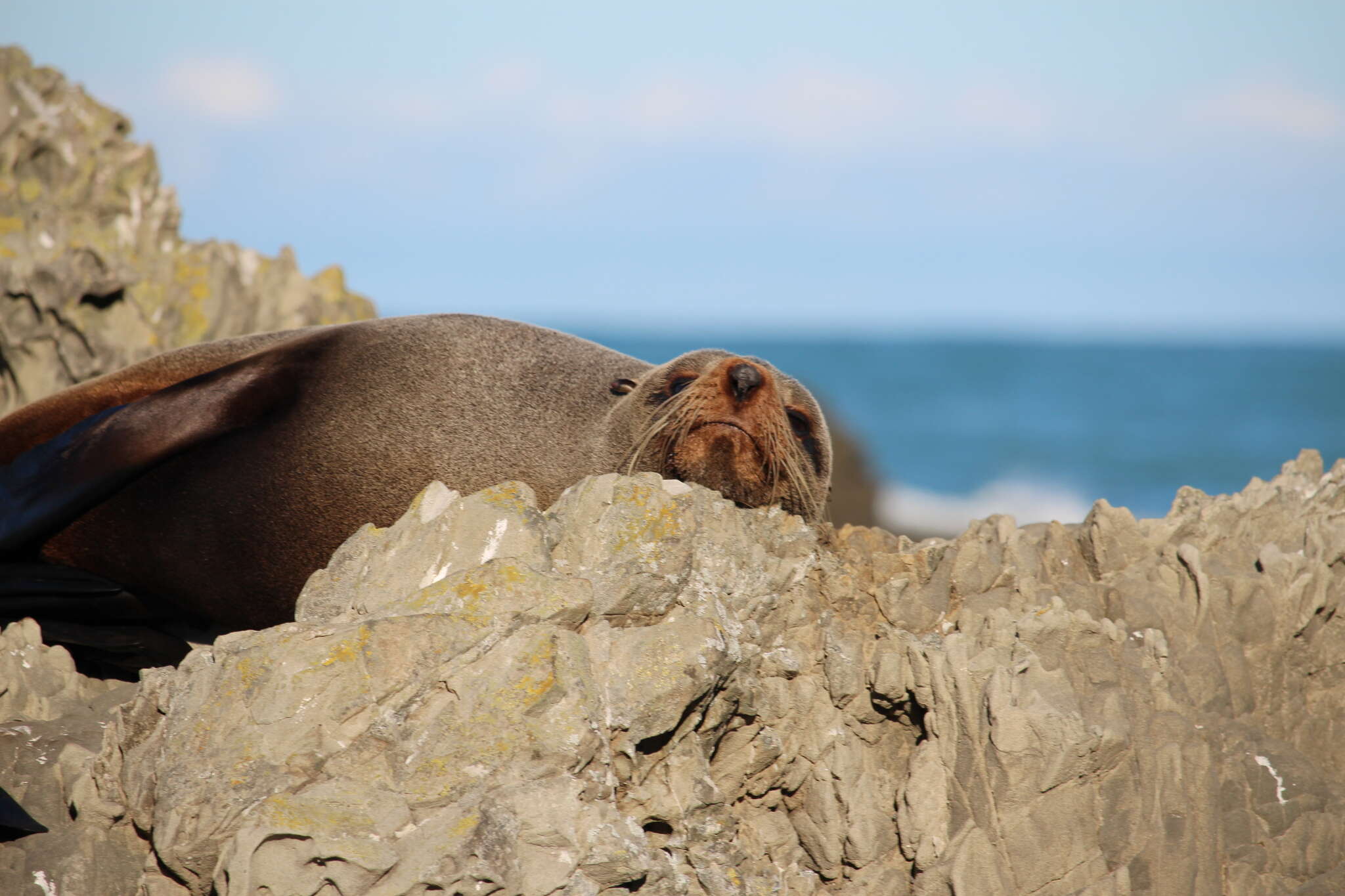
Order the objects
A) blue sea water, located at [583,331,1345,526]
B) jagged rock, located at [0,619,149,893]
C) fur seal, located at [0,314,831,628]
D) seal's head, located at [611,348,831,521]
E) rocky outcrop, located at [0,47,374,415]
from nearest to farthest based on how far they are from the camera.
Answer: jagged rock, located at [0,619,149,893] → seal's head, located at [611,348,831,521] → fur seal, located at [0,314,831,628] → rocky outcrop, located at [0,47,374,415] → blue sea water, located at [583,331,1345,526]

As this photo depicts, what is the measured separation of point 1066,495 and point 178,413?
108 ft

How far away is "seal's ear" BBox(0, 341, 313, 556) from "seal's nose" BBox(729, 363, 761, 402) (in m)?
2.05

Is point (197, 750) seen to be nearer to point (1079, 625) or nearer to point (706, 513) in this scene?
point (706, 513)

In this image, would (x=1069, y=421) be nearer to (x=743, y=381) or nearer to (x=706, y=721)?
(x=743, y=381)

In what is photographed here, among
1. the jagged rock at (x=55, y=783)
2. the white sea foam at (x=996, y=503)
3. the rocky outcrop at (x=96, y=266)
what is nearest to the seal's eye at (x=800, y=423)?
the jagged rock at (x=55, y=783)

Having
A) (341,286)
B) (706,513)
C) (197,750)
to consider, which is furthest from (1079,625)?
(341,286)

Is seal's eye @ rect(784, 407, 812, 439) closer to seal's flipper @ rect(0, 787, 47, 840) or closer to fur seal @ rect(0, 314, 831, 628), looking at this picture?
fur seal @ rect(0, 314, 831, 628)

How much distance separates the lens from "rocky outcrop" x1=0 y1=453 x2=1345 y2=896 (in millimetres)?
2906

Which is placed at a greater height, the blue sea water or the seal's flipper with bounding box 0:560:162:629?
the seal's flipper with bounding box 0:560:162:629

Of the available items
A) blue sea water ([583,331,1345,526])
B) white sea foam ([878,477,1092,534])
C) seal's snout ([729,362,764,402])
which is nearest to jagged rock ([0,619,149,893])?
seal's snout ([729,362,764,402])

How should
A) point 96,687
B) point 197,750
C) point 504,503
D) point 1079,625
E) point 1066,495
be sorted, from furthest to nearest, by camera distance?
point 1066,495 → point 96,687 → point 1079,625 → point 504,503 → point 197,750

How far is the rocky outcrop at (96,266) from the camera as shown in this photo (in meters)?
7.27

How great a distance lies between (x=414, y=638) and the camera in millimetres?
3109

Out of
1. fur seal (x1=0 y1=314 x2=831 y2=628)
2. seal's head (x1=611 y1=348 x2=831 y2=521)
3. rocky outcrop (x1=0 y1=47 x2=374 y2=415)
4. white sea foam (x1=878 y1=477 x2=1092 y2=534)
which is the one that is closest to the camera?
seal's head (x1=611 y1=348 x2=831 y2=521)
